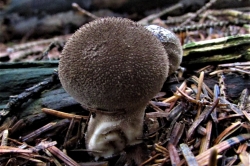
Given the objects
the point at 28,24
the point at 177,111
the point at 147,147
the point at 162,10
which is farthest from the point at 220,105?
the point at 28,24

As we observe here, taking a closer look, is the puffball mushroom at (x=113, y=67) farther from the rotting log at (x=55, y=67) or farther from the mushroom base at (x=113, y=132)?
the rotting log at (x=55, y=67)

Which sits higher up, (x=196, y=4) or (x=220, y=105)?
(x=196, y=4)

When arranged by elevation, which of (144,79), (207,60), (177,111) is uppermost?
(144,79)

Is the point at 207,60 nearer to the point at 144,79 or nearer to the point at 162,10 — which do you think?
the point at 144,79

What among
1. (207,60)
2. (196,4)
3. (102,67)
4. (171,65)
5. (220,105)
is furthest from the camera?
(196,4)

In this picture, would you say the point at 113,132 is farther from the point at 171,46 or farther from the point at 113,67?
the point at 171,46
